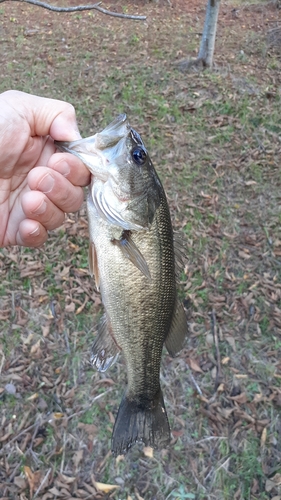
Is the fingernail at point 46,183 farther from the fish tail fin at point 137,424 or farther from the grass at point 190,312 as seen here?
the grass at point 190,312

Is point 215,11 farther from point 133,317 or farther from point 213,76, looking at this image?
point 133,317

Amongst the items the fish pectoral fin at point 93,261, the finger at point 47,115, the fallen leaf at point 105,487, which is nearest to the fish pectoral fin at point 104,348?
the fish pectoral fin at point 93,261

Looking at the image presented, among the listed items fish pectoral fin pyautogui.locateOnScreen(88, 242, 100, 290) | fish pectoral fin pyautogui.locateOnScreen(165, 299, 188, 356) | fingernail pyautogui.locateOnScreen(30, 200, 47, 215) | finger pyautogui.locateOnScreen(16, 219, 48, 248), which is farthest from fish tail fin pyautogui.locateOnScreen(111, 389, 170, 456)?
fingernail pyautogui.locateOnScreen(30, 200, 47, 215)

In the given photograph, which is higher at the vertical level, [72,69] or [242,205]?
[72,69]

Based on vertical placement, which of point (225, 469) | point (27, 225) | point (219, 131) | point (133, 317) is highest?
point (27, 225)

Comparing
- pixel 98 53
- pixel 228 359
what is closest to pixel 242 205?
pixel 228 359

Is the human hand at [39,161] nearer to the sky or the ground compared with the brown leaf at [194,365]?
nearer to the sky

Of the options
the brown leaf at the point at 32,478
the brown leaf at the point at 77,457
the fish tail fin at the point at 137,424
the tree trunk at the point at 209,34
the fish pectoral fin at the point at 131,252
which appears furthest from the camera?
the tree trunk at the point at 209,34
